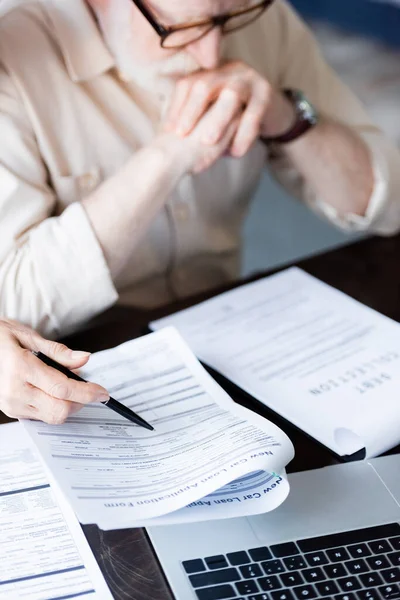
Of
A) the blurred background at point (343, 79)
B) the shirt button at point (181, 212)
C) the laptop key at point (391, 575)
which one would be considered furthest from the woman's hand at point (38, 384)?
the blurred background at point (343, 79)

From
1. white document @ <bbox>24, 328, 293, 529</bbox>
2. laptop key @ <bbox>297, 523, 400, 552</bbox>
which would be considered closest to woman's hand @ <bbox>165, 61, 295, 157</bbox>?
white document @ <bbox>24, 328, 293, 529</bbox>

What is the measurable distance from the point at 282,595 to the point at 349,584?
7 cm

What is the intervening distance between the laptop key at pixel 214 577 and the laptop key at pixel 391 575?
0.46 feet

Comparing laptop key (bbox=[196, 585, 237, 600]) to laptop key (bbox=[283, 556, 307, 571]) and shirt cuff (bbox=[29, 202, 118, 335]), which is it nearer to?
laptop key (bbox=[283, 556, 307, 571])

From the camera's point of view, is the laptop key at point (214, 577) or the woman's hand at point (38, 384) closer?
the laptop key at point (214, 577)

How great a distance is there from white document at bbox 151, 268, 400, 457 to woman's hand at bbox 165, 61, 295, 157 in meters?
0.24

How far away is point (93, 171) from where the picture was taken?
1.31 metres

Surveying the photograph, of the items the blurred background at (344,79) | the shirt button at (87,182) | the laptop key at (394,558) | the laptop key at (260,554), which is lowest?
the blurred background at (344,79)

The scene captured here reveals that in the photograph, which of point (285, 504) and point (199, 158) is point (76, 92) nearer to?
point (199, 158)

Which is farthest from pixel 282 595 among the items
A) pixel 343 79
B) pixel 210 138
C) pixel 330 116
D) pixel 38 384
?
pixel 343 79

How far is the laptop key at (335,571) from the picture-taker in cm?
77

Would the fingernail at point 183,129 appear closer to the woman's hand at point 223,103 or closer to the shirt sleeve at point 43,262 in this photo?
the woman's hand at point 223,103

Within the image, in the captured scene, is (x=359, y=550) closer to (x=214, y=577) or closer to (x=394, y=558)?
(x=394, y=558)

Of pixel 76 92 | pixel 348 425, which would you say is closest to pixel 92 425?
pixel 348 425
